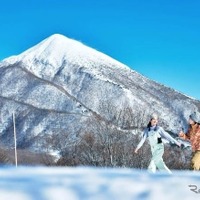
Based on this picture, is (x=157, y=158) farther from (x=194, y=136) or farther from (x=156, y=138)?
(x=194, y=136)

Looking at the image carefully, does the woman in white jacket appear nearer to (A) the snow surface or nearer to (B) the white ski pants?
(B) the white ski pants

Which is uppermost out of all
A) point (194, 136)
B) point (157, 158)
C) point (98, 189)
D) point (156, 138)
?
point (194, 136)

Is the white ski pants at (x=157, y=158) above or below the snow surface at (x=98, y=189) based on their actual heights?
above

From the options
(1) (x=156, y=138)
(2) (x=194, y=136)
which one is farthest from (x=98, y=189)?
(2) (x=194, y=136)

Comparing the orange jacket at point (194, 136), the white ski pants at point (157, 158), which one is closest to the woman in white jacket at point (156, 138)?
the white ski pants at point (157, 158)

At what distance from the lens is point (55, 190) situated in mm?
2420

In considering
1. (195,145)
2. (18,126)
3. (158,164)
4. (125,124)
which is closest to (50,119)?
(18,126)

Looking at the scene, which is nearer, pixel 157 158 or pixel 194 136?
pixel 157 158

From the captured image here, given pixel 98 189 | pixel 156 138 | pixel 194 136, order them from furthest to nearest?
pixel 194 136 < pixel 156 138 < pixel 98 189

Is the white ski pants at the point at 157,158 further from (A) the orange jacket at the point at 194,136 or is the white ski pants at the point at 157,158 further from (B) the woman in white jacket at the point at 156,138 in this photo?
(A) the orange jacket at the point at 194,136

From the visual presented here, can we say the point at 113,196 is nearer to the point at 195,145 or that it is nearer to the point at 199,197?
the point at 199,197

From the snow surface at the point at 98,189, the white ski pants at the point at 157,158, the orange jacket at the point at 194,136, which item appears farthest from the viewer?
the orange jacket at the point at 194,136

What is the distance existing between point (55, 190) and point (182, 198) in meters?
0.54

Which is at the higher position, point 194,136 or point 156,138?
point 194,136
